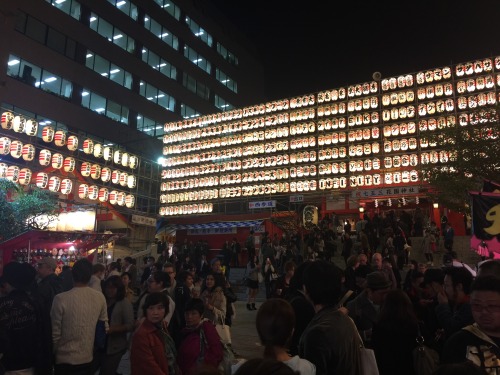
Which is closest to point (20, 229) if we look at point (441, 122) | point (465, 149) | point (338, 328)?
point (338, 328)

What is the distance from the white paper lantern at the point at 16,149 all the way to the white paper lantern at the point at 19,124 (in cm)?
97

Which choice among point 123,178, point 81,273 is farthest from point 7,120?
point 81,273

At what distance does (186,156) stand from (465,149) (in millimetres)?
23509

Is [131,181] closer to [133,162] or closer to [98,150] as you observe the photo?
[133,162]

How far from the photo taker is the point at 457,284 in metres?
3.70

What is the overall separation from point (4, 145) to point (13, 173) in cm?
141

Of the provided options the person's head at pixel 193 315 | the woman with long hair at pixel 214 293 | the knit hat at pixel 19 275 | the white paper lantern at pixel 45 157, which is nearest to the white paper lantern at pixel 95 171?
the white paper lantern at pixel 45 157

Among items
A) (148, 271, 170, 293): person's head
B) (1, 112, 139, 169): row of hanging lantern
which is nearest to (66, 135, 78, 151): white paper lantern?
(1, 112, 139, 169): row of hanging lantern

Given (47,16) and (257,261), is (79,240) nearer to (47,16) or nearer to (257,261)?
(257,261)

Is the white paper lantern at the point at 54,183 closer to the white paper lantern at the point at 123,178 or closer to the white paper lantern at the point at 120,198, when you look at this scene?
the white paper lantern at the point at 120,198

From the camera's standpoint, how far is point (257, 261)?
62.5 ft

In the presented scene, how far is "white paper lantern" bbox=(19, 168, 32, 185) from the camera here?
19.8 meters

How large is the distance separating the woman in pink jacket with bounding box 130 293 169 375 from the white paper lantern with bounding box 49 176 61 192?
19.5 m

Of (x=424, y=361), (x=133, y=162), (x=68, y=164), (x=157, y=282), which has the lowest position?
(x=424, y=361)
